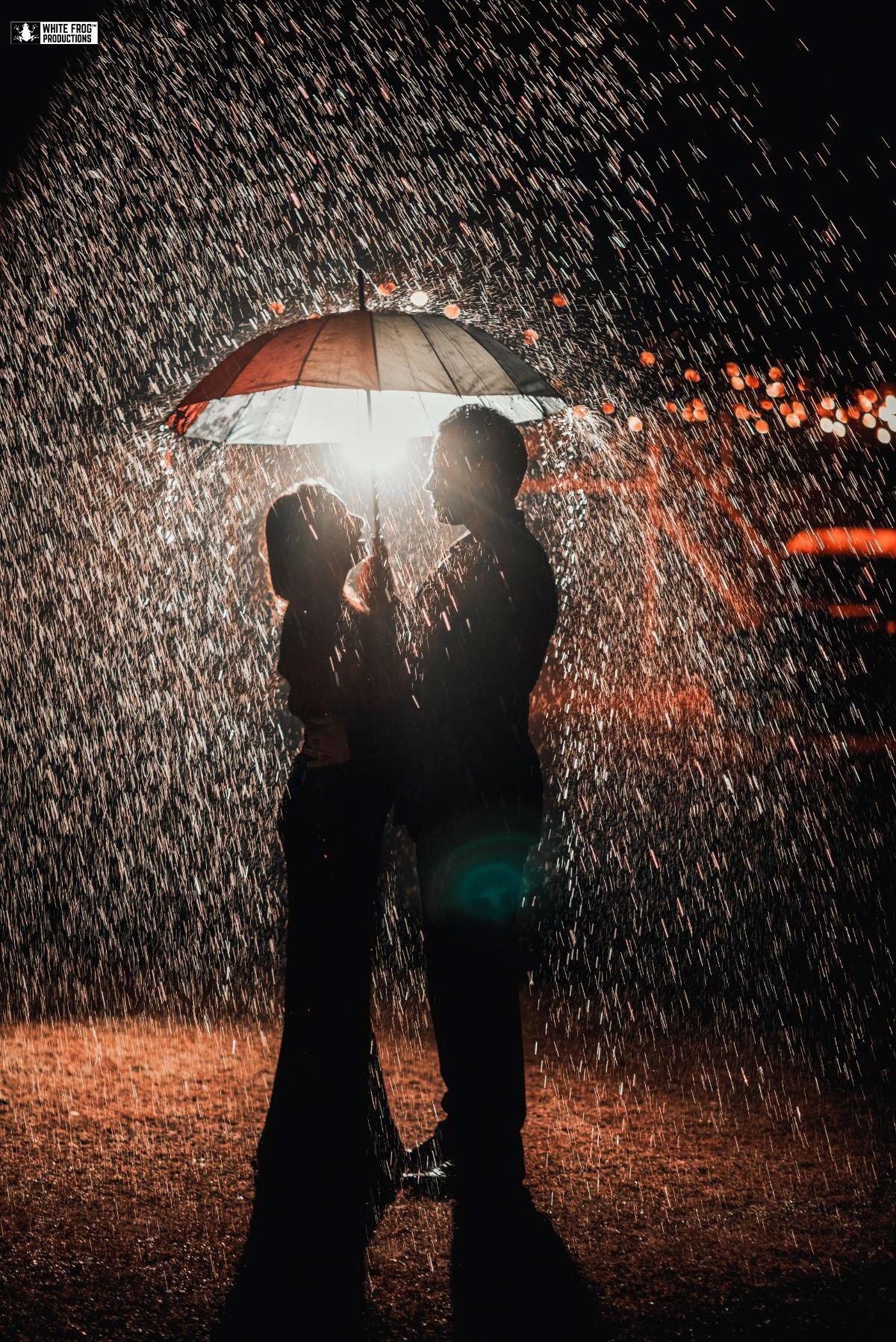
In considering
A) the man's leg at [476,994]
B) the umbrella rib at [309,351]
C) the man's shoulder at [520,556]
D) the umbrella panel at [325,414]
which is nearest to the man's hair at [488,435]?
the man's shoulder at [520,556]

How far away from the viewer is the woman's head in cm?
298

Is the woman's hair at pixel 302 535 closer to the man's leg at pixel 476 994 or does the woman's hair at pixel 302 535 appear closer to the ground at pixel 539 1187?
the man's leg at pixel 476 994

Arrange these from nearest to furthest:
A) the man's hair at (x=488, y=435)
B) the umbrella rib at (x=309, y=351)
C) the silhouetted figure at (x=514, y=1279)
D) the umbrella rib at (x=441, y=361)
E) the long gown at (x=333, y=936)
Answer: the silhouetted figure at (x=514, y=1279) → the long gown at (x=333, y=936) → the man's hair at (x=488, y=435) → the umbrella rib at (x=309, y=351) → the umbrella rib at (x=441, y=361)

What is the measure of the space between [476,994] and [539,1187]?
63 centimetres

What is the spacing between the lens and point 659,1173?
3201 mm

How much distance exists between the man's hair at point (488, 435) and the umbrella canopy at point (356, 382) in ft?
1.18

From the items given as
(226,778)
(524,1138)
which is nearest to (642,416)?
(226,778)

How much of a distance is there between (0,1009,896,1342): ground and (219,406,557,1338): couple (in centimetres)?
21

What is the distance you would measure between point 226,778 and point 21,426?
5.46 m

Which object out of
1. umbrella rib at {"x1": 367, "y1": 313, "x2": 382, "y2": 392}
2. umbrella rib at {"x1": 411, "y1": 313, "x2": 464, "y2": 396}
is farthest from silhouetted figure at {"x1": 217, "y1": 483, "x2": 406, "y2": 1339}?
umbrella rib at {"x1": 411, "y1": 313, "x2": 464, "y2": 396}

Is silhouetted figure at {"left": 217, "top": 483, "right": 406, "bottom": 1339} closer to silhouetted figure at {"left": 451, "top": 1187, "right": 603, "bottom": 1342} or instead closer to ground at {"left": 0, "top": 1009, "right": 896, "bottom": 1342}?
ground at {"left": 0, "top": 1009, "right": 896, "bottom": 1342}

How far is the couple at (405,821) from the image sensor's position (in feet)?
9.80

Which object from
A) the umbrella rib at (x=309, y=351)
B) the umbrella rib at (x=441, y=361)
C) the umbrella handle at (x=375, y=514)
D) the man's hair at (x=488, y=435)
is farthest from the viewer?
the umbrella rib at (x=441, y=361)

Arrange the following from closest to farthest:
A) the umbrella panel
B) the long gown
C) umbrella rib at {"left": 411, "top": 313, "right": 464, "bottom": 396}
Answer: the long gown < umbrella rib at {"left": 411, "top": 313, "right": 464, "bottom": 396} < the umbrella panel
